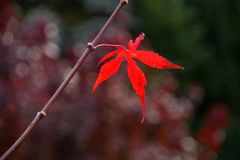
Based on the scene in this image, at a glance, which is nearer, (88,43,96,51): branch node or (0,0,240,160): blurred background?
(88,43,96,51): branch node

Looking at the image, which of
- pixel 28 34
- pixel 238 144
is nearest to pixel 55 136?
pixel 28 34

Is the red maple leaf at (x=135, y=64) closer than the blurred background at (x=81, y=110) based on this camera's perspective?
Yes

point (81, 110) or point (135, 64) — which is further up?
point (135, 64)

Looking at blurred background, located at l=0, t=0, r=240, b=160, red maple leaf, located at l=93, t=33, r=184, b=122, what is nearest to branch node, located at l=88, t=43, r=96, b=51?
red maple leaf, located at l=93, t=33, r=184, b=122

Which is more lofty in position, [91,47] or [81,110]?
[91,47]

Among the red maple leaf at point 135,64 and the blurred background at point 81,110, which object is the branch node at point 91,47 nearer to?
the red maple leaf at point 135,64

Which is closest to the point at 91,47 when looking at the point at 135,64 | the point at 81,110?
the point at 135,64

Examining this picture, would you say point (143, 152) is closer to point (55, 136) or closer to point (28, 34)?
point (55, 136)

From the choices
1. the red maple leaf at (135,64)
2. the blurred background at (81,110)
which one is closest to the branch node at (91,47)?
the red maple leaf at (135,64)

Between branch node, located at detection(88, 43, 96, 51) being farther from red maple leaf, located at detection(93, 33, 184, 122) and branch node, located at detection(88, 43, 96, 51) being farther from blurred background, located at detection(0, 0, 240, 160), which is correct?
blurred background, located at detection(0, 0, 240, 160)

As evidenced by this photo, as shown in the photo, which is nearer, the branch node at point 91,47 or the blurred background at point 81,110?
the branch node at point 91,47

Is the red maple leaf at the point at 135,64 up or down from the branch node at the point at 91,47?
up

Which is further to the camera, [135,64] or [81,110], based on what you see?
[81,110]

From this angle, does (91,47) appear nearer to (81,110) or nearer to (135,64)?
(135,64)
